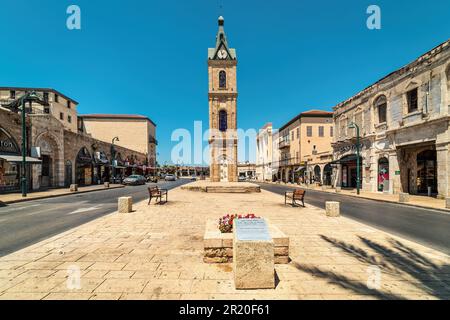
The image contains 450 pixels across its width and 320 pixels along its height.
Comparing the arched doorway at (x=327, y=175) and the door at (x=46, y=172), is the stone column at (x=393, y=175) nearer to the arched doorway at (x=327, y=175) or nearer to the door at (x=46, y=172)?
the arched doorway at (x=327, y=175)

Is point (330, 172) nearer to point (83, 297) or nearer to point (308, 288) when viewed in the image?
point (308, 288)

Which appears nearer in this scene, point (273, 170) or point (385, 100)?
point (385, 100)

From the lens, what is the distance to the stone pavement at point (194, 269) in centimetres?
312

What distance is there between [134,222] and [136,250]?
2.94 meters

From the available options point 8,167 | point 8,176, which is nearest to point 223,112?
point 8,167

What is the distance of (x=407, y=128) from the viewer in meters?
16.4

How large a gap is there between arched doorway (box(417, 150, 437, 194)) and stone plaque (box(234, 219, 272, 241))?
2167 centimetres

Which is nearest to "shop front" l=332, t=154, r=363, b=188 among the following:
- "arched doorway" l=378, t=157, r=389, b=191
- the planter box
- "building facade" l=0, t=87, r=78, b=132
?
"arched doorway" l=378, t=157, r=389, b=191

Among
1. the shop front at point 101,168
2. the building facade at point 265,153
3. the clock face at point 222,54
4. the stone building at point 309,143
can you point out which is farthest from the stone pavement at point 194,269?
the building facade at point 265,153

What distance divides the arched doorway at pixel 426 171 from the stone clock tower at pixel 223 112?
61.9ft

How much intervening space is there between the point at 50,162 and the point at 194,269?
2702 centimetres

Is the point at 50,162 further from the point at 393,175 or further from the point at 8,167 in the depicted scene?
the point at 393,175

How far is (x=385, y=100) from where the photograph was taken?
61.9 ft
